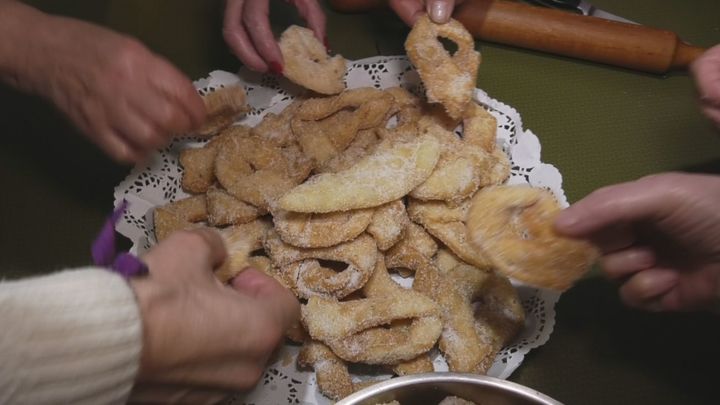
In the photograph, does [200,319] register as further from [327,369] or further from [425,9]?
[425,9]

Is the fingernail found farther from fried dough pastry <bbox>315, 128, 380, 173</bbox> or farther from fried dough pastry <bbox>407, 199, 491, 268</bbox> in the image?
fried dough pastry <bbox>407, 199, 491, 268</bbox>

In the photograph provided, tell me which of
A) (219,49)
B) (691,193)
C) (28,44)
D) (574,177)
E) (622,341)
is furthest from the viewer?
(219,49)

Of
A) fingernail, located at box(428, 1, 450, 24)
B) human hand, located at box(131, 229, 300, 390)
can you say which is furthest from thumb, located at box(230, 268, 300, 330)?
fingernail, located at box(428, 1, 450, 24)

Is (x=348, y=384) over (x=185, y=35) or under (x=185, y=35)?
under

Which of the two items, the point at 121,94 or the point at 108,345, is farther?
the point at 121,94

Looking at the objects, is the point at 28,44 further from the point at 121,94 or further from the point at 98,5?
the point at 98,5

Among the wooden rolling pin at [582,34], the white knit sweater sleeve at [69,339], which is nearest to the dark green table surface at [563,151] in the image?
the wooden rolling pin at [582,34]

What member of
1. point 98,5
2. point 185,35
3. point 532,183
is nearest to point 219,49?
point 185,35

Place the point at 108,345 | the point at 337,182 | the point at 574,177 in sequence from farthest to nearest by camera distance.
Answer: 1. the point at 574,177
2. the point at 337,182
3. the point at 108,345
